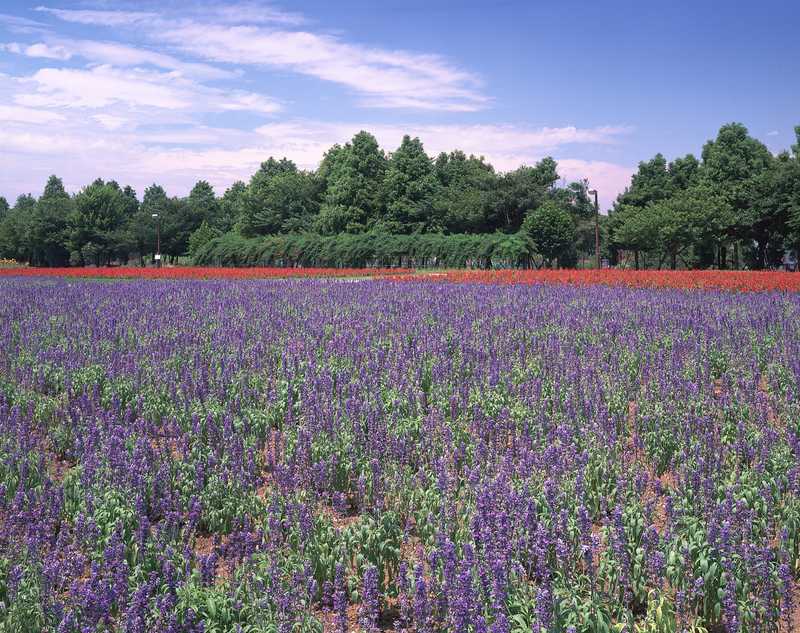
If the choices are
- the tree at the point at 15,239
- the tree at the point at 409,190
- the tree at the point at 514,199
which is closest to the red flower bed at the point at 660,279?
the tree at the point at 514,199

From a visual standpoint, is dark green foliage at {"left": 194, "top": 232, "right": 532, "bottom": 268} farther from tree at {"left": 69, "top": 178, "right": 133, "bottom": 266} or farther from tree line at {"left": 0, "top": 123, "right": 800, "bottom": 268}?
tree at {"left": 69, "top": 178, "right": 133, "bottom": 266}

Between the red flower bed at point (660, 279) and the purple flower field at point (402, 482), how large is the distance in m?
10.3

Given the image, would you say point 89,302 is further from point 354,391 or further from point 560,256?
point 560,256

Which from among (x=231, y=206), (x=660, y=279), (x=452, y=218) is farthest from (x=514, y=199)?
(x=231, y=206)

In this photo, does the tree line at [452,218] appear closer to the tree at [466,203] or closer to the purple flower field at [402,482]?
the tree at [466,203]

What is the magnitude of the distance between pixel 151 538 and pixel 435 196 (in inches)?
2551

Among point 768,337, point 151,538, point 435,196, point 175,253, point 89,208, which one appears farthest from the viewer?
point 175,253

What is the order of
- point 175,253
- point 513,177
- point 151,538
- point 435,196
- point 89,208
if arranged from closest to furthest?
point 151,538, point 513,177, point 435,196, point 89,208, point 175,253

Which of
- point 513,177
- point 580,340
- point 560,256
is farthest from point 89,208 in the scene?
point 580,340

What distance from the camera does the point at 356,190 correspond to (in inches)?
2744

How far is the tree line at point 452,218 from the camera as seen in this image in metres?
52.4

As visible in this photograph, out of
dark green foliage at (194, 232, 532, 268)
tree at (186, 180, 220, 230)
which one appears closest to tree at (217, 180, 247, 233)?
tree at (186, 180, 220, 230)

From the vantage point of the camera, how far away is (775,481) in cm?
508

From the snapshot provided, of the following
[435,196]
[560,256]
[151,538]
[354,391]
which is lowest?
[151,538]
